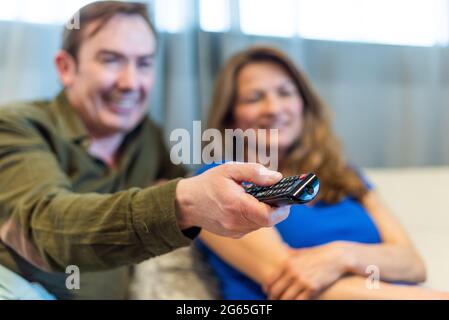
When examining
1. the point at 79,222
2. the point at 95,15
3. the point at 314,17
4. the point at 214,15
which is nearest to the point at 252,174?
the point at 79,222

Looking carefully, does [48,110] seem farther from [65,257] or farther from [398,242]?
[398,242]

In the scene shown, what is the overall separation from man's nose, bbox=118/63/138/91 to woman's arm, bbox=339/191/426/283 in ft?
1.62

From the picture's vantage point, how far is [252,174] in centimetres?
53

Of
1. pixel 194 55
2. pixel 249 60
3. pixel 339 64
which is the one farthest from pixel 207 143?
pixel 339 64

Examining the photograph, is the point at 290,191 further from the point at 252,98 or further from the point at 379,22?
the point at 379,22

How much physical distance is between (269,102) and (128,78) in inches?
12.2

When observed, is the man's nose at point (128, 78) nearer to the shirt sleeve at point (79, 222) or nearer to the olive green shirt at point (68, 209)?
the olive green shirt at point (68, 209)

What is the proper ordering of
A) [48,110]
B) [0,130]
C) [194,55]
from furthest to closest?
[194,55], [48,110], [0,130]

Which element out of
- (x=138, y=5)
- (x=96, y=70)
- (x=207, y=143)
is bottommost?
(x=207, y=143)

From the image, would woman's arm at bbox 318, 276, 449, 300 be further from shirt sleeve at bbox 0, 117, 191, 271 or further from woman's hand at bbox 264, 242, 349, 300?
shirt sleeve at bbox 0, 117, 191, 271

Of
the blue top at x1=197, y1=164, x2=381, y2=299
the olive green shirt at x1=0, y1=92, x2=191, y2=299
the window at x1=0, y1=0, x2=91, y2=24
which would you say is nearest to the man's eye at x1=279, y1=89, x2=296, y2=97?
the blue top at x1=197, y1=164, x2=381, y2=299

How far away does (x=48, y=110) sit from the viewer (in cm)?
91

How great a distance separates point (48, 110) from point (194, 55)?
461 millimetres

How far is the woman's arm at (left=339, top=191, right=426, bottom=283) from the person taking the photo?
851 millimetres
